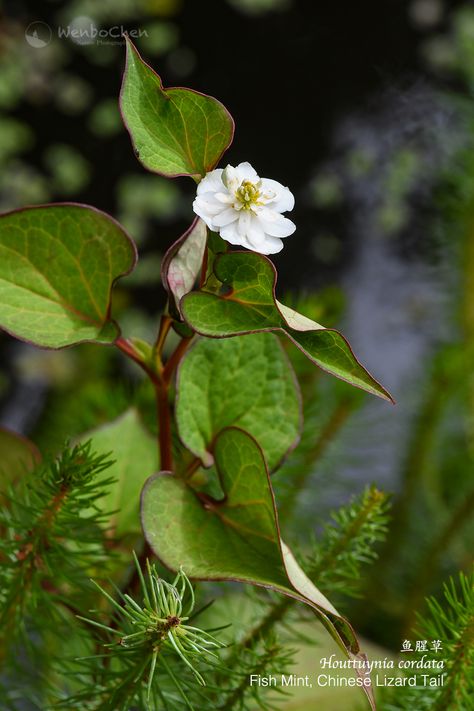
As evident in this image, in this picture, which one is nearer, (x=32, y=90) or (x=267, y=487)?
(x=267, y=487)

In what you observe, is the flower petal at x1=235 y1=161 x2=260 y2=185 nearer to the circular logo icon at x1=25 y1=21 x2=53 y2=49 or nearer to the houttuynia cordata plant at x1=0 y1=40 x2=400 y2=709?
the houttuynia cordata plant at x1=0 y1=40 x2=400 y2=709

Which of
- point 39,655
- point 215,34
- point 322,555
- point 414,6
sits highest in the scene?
point 414,6

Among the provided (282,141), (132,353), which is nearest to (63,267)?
(132,353)

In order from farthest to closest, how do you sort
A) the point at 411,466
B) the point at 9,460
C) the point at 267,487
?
the point at 411,466, the point at 9,460, the point at 267,487

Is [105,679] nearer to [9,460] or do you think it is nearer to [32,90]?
[9,460]

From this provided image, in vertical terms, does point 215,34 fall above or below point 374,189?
above

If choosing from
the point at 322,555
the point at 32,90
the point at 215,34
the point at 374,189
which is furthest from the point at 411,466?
the point at 32,90

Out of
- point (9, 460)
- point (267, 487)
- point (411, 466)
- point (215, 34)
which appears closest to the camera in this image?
point (267, 487)

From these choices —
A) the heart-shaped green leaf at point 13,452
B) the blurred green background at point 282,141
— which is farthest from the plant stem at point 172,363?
the blurred green background at point 282,141
